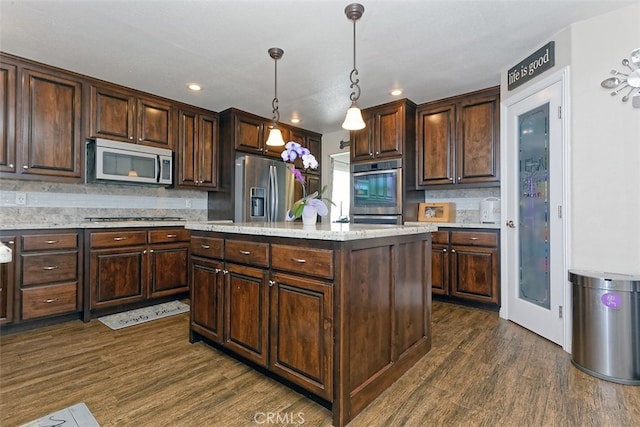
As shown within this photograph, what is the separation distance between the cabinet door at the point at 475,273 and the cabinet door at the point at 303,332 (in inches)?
96.4

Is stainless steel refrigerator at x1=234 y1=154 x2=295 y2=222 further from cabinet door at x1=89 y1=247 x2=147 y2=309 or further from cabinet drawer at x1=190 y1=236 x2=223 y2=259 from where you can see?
cabinet drawer at x1=190 y1=236 x2=223 y2=259

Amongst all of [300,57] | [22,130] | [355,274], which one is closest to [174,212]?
[22,130]

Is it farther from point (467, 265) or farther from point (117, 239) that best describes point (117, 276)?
point (467, 265)

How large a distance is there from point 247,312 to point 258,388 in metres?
0.44

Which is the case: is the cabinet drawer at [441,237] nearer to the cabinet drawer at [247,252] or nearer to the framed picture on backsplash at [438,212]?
the framed picture on backsplash at [438,212]

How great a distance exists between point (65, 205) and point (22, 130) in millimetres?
852

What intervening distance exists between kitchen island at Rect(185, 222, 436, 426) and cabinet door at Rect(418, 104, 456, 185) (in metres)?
1.89

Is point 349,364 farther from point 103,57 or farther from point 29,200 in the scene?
point 29,200

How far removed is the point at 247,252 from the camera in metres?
2.03

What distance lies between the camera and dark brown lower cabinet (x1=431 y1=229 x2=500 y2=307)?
131 inches

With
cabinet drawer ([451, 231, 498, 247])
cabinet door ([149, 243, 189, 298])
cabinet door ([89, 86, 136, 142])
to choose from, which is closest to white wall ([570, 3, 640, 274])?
cabinet drawer ([451, 231, 498, 247])

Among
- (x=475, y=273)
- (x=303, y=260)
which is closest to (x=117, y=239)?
(x=303, y=260)

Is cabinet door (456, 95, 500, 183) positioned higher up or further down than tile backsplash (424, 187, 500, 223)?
higher up

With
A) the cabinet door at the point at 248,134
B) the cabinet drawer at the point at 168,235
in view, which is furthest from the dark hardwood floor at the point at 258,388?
the cabinet door at the point at 248,134
